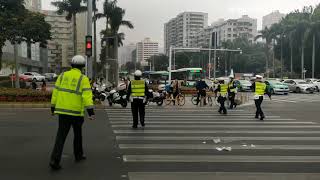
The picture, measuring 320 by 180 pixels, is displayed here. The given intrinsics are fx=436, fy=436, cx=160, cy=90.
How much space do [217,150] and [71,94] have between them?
330 centimetres

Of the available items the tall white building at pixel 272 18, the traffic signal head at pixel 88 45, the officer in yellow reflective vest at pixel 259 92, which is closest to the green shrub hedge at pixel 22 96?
the traffic signal head at pixel 88 45

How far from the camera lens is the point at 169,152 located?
8453 mm

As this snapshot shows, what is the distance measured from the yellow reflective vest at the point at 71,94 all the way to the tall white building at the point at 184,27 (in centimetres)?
10280

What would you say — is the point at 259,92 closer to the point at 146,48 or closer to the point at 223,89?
the point at 223,89

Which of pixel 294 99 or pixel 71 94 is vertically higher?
pixel 71 94

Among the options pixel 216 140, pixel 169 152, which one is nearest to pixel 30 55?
pixel 216 140

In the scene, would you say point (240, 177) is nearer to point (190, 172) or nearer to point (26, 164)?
point (190, 172)

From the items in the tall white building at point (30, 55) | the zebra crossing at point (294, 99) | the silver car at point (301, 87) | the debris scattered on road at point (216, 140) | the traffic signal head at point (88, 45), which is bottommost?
the debris scattered on road at point (216, 140)

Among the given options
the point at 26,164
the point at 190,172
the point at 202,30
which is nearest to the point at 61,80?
the point at 26,164

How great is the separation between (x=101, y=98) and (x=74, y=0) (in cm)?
2659

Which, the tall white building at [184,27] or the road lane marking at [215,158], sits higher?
the tall white building at [184,27]

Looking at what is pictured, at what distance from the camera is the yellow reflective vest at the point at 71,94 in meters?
7.07

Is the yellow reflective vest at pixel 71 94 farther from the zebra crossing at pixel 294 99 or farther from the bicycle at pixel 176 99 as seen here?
the zebra crossing at pixel 294 99

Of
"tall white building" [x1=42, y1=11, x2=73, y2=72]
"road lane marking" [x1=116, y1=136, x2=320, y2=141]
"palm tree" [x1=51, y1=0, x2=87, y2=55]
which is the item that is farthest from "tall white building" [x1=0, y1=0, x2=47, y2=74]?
"road lane marking" [x1=116, y1=136, x2=320, y2=141]
